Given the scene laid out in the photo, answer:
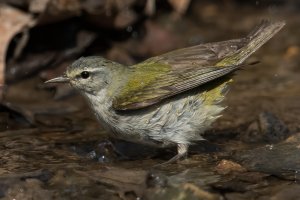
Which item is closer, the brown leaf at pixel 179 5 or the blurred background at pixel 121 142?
the blurred background at pixel 121 142

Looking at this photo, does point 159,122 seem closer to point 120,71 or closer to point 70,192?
point 120,71

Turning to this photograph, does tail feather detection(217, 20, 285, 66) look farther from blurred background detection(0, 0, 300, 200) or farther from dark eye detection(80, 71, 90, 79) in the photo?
dark eye detection(80, 71, 90, 79)

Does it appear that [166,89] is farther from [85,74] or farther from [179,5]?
[179,5]

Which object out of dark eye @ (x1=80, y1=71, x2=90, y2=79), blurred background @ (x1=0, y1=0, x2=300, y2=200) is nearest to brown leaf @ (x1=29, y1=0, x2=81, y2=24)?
blurred background @ (x1=0, y1=0, x2=300, y2=200)

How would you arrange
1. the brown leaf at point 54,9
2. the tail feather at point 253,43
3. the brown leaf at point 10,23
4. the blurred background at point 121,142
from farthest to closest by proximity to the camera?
the brown leaf at point 54,9 < the brown leaf at point 10,23 < the tail feather at point 253,43 < the blurred background at point 121,142

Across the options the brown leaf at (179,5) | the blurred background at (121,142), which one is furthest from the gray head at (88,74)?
Answer: the brown leaf at (179,5)

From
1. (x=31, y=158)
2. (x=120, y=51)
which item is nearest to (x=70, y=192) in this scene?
(x=31, y=158)

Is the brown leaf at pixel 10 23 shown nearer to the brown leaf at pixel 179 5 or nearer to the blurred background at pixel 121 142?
the blurred background at pixel 121 142
